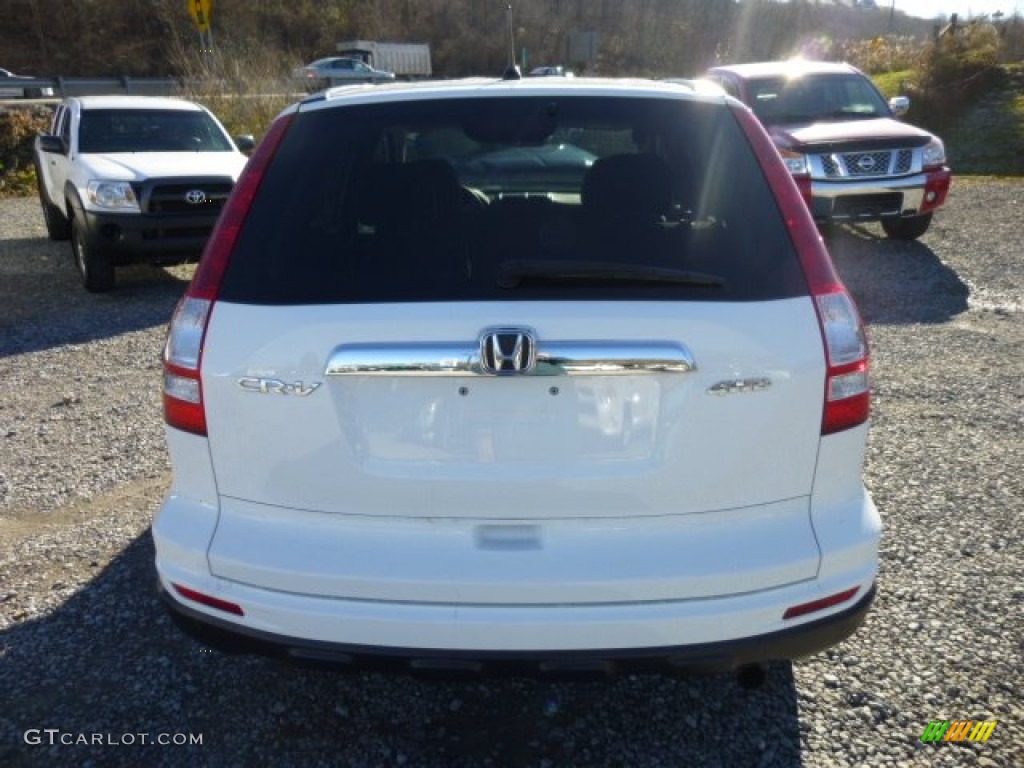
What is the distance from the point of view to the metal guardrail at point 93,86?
3309 cm

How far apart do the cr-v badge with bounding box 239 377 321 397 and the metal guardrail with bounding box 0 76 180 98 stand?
33805 mm

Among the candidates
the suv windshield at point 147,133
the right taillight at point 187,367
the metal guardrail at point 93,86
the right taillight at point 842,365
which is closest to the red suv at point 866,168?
the suv windshield at point 147,133

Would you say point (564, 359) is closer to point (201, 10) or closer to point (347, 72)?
point (201, 10)

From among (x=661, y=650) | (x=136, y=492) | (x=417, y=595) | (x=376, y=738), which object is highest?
(x=417, y=595)

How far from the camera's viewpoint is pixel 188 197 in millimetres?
8586

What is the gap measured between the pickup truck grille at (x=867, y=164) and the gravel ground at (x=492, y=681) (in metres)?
4.49

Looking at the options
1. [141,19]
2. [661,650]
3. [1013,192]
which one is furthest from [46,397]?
[141,19]

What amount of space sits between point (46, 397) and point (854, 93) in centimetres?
949

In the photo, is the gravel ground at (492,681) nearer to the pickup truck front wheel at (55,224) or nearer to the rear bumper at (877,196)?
the rear bumper at (877,196)

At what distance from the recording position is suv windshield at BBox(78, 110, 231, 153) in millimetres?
9555

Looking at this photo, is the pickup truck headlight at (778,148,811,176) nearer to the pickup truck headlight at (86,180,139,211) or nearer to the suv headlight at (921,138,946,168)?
the suv headlight at (921,138,946,168)

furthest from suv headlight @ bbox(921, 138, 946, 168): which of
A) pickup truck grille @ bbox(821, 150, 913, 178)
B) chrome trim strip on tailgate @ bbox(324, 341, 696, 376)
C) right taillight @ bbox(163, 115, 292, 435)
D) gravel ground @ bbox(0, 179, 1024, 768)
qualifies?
right taillight @ bbox(163, 115, 292, 435)

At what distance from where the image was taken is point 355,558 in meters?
2.11

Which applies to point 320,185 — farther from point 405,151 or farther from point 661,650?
point 661,650
